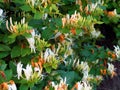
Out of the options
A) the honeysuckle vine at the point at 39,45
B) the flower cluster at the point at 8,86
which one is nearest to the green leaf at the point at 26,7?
the honeysuckle vine at the point at 39,45

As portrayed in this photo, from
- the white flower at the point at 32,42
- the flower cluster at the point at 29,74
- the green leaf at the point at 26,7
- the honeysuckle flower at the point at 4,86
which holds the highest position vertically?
the green leaf at the point at 26,7

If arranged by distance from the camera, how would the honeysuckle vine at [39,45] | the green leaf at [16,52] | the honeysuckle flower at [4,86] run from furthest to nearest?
the green leaf at [16,52]
the honeysuckle vine at [39,45]
the honeysuckle flower at [4,86]

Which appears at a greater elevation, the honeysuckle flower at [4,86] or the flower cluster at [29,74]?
the flower cluster at [29,74]

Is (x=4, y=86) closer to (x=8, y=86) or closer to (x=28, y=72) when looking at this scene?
(x=8, y=86)

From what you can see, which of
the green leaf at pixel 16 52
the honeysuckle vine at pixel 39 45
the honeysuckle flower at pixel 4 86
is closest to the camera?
the honeysuckle flower at pixel 4 86

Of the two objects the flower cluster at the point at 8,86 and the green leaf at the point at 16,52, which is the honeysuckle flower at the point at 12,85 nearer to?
the flower cluster at the point at 8,86

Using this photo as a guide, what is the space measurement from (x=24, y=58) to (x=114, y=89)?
2.08 metres

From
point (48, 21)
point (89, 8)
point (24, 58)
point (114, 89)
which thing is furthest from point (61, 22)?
point (114, 89)

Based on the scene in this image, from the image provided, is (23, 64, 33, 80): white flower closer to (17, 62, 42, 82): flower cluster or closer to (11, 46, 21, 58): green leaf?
(17, 62, 42, 82): flower cluster

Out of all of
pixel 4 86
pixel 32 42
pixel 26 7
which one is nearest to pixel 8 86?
pixel 4 86

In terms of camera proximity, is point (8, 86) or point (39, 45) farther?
point (39, 45)

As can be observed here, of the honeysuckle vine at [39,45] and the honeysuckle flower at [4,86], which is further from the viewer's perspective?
the honeysuckle vine at [39,45]

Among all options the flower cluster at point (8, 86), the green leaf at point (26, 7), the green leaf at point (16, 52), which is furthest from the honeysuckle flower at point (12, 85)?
the green leaf at point (26, 7)

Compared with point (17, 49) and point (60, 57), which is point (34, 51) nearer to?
point (17, 49)
